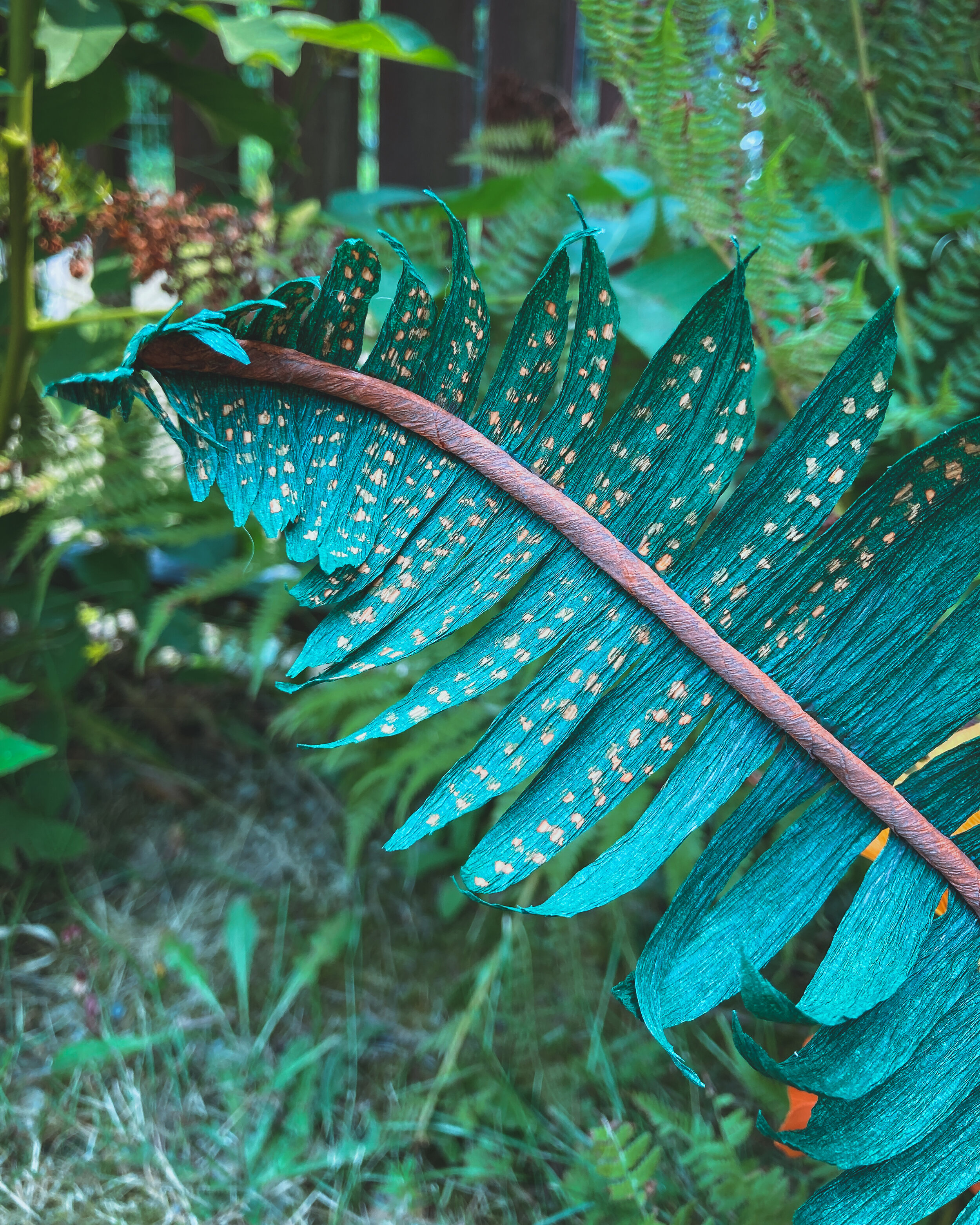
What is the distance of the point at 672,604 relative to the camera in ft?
1.85

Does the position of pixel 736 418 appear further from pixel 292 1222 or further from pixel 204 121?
pixel 204 121

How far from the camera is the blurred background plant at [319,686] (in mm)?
790

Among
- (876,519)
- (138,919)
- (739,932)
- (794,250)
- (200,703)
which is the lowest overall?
(138,919)

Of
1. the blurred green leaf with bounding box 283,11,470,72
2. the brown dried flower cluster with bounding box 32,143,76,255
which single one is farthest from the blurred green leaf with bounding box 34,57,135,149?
the blurred green leaf with bounding box 283,11,470,72

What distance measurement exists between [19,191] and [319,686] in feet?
2.34

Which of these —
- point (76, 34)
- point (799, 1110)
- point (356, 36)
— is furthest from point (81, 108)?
point (799, 1110)

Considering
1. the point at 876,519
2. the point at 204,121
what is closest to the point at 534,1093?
the point at 876,519

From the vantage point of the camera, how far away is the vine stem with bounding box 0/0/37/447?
2.64 ft

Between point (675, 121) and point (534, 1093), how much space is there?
1.03 meters

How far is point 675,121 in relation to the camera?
771mm

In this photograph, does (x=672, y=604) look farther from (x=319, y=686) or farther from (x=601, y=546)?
(x=319, y=686)

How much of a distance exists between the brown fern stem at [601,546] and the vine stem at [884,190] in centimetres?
48

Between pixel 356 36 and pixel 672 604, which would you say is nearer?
pixel 672 604

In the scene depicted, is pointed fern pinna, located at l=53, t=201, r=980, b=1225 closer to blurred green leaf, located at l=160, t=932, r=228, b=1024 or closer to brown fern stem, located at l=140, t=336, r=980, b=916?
brown fern stem, located at l=140, t=336, r=980, b=916
